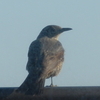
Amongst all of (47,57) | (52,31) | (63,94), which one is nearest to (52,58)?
(47,57)

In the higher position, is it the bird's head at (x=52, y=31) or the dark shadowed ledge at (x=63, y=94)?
the bird's head at (x=52, y=31)

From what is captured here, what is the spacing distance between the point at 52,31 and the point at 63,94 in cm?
898

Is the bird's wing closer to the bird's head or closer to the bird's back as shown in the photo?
the bird's back

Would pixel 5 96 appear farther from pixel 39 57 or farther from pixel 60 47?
pixel 60 47

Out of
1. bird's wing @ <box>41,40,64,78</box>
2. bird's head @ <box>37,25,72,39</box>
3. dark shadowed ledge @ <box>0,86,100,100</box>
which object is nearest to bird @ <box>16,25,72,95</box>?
bird's wing @ <box>41,40,64,78</box>

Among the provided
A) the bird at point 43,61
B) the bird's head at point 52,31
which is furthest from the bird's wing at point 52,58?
the bird's head at point 52,31

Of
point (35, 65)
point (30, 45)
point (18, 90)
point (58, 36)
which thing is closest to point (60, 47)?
point (30, 45)

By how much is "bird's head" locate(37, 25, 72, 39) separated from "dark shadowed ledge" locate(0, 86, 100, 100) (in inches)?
340

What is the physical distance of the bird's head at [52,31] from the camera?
481 inches

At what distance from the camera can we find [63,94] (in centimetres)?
345

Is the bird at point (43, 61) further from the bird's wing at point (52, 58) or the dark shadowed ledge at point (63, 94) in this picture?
the dark shadowed ledge at point (63, 94)

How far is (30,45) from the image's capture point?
10.2 metres

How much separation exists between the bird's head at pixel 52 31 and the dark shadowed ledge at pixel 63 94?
8631mm

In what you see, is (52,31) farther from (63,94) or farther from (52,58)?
(63,94)
